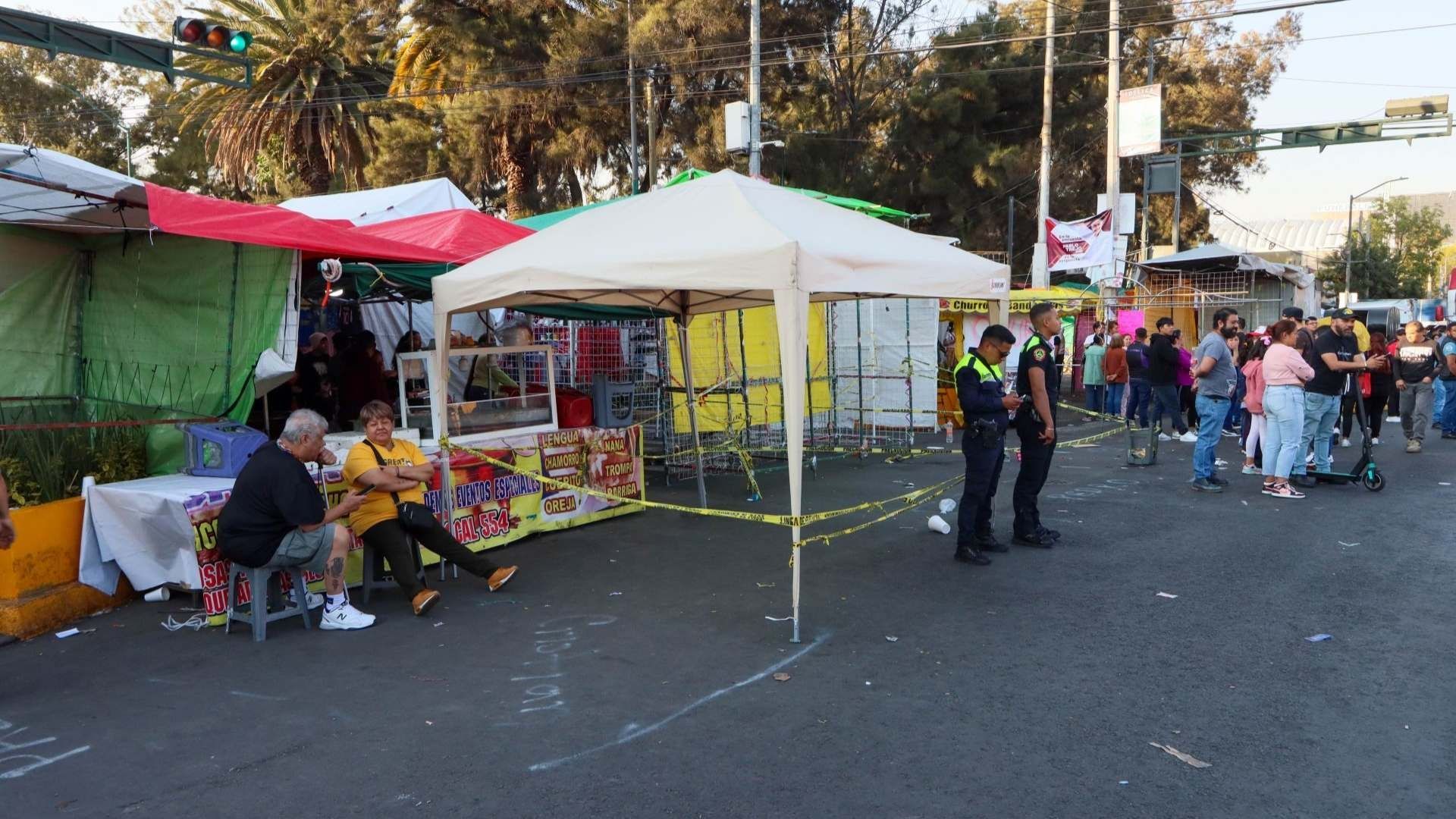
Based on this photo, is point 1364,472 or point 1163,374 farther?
point 1163,374

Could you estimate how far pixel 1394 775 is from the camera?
3717mm

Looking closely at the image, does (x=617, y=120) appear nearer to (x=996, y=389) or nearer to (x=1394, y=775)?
(x=996, y=389)

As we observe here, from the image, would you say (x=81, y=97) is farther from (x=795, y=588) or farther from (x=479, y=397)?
(x=795, y=588)

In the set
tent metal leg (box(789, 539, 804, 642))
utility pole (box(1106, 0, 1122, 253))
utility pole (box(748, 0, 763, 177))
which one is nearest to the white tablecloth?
tent metal leg (box(789, 539, 804, 642))

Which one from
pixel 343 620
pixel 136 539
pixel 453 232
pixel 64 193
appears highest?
pixel 64 193

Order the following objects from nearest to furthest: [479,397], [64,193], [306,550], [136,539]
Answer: [306,550]
[136,539]
[64,193]
[479,397]

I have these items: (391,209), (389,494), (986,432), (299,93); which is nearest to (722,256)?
(986,432)

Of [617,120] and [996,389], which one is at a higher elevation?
[617,120]

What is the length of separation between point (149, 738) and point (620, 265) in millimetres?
3445

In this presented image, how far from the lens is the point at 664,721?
432cm

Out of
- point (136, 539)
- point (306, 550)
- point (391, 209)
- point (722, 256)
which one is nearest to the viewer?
point (722, 256)

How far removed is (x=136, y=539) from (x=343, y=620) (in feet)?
5.43

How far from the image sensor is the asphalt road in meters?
3.66

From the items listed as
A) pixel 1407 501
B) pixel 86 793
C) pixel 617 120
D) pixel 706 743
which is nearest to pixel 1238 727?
pixel 706 743
